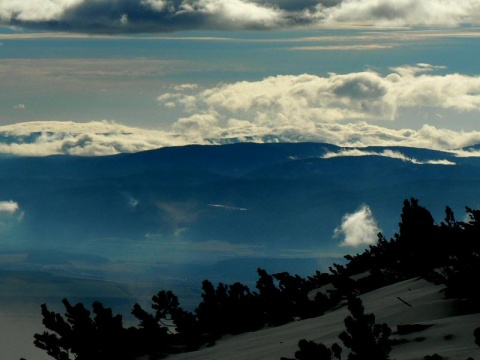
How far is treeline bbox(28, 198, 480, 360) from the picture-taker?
156ft

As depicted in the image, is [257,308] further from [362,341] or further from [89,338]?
[362,341]

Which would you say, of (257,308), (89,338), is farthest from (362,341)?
(257,308)

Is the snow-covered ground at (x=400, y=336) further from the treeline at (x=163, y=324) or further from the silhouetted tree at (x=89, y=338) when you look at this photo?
the silhouetted tree at (x=89, y=338)

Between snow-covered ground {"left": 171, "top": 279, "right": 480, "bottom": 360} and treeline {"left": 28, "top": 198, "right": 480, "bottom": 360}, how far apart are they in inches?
48.9

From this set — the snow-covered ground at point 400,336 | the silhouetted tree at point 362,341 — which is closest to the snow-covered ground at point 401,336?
the snow-covered ground at point 400,336

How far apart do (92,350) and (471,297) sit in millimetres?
22749

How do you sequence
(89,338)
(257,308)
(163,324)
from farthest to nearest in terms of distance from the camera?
(257,308) < (163,324) < (89,338)

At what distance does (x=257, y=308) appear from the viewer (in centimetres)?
6212

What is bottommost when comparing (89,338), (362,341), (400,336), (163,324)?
(362,341)

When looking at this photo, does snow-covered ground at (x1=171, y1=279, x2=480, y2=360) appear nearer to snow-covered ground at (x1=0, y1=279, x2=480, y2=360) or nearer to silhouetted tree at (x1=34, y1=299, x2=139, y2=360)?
snow-covered ground at (x1=0, y1=279, x2=480, y2=360)

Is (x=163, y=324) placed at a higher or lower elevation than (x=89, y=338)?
higher

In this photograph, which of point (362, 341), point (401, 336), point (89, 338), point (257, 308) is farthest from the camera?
point (257, 308)

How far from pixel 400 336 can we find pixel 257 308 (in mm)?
28246

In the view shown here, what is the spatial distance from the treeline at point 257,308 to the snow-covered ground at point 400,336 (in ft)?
4.07
